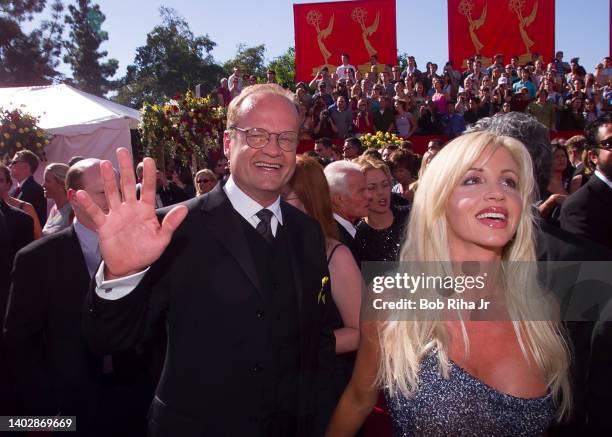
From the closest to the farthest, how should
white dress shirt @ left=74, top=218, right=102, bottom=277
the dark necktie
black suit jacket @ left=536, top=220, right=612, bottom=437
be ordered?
the dark necktie, black suit jacket @ left=536, top=220, right=612, bottom=437, white dress shirt @ left=74, top=218, right=102, bottom=277

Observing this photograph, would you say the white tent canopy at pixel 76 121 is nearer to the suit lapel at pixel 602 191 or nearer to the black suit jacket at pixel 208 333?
the suit lapel at pixel 602 191

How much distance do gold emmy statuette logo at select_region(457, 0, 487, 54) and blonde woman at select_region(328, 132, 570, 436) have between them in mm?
18465

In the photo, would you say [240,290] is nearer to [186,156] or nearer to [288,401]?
[288,401]

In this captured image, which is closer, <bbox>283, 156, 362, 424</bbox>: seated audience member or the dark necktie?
the dark necktie

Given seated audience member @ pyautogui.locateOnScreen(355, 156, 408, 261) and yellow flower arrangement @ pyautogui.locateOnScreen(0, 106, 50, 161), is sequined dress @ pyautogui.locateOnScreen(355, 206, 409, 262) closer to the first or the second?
seated audience member @ pyautogui.locateOnScreen(355, 156, 408, 261)

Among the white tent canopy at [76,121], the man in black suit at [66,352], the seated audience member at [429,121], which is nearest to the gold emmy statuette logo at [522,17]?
the seated audience member at [429,121]

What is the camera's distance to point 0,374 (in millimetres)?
3566

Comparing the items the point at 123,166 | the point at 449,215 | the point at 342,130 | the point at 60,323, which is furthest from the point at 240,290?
the point at 342,130

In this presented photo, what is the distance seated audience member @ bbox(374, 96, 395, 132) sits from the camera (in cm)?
1293

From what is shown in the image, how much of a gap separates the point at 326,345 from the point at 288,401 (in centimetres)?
32

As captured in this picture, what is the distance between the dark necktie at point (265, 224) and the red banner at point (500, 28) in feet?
60.8

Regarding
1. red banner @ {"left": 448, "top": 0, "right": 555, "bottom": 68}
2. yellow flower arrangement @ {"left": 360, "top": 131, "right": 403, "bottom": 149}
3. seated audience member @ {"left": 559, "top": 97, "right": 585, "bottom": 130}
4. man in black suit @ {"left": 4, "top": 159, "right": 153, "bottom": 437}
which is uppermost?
red banner @ {"left": 448, "top": 0, "right": 555, "bottom": 68}

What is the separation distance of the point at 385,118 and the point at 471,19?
8276mm

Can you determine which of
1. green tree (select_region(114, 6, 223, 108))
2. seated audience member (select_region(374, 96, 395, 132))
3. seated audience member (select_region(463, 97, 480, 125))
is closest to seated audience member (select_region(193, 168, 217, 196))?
seated audience member (select_region(374, 96, 395, 132))
